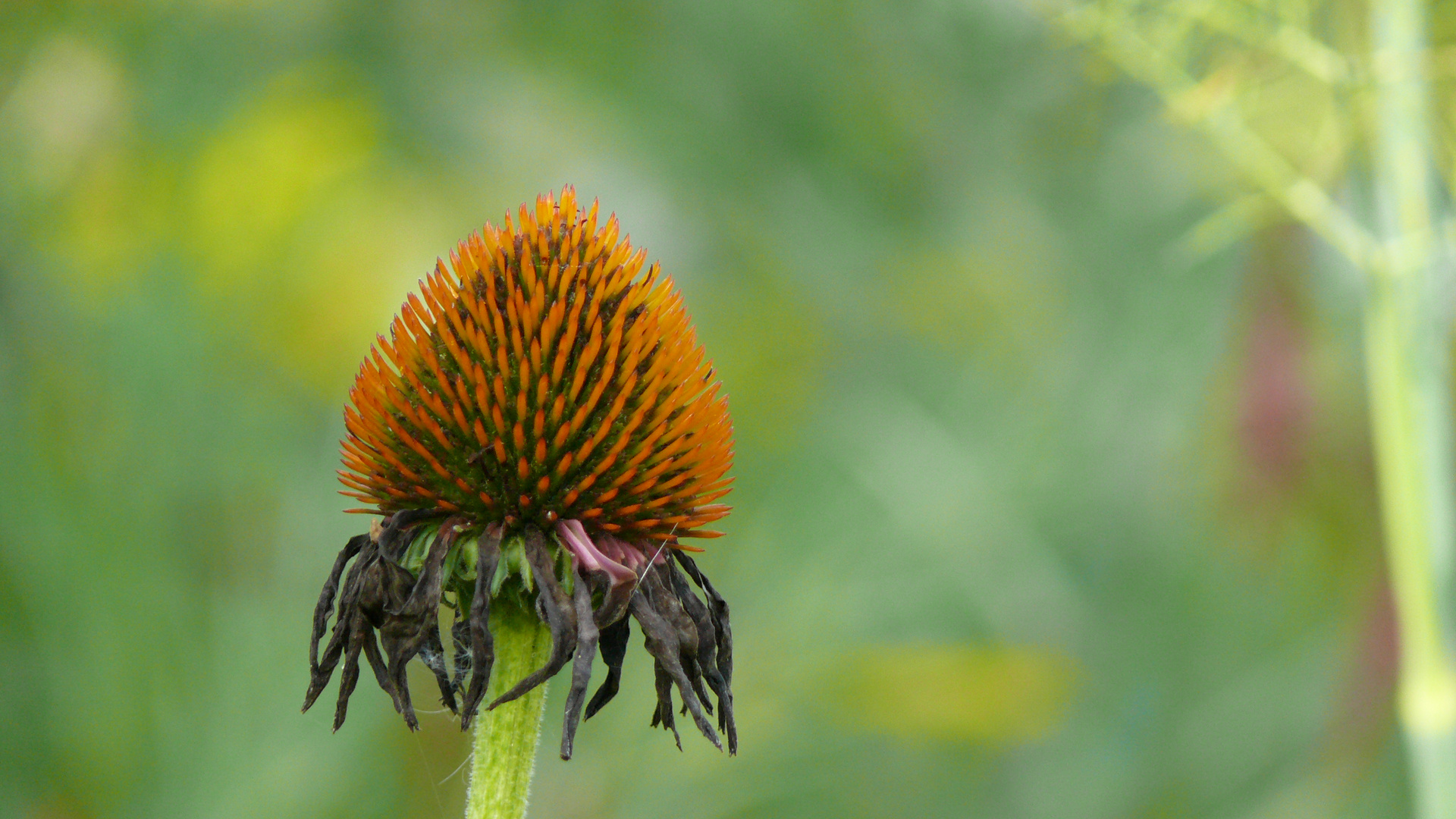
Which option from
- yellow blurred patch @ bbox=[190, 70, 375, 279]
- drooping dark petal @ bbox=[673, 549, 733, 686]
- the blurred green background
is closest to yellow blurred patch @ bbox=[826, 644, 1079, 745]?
the blurred green background

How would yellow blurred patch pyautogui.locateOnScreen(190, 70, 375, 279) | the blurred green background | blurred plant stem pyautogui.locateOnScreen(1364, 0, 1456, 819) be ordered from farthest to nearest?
yellow blurred patch pyautogui.locateOnScreen(190, 70, 375, 279) < the blurred green background < blurred plant stem pyautogui.locateOnScreen(1364, 0, 1456, 819)

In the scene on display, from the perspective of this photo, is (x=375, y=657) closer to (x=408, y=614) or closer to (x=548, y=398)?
(x=408, y=614)

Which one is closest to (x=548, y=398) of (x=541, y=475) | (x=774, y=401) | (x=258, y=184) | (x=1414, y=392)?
(x=541, y=475)

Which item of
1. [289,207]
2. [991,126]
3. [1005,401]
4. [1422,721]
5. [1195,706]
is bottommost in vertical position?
[1422,721]

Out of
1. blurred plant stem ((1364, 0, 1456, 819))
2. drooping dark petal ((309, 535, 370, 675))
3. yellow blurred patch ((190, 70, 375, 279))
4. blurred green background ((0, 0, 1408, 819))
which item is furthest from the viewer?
yellow blurred patch ((190, 70, 375, 279))

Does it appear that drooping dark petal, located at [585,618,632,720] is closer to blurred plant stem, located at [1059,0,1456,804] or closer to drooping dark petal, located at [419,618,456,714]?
drooping dark petal, located at [419,618,456,714]

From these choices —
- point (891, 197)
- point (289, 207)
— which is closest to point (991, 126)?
point (891, 197)

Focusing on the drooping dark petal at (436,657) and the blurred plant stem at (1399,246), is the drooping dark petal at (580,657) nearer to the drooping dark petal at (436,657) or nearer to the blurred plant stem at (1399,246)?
the drooping dark petal at (436,657)

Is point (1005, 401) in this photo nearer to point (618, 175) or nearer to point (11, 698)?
point (618, 175)
